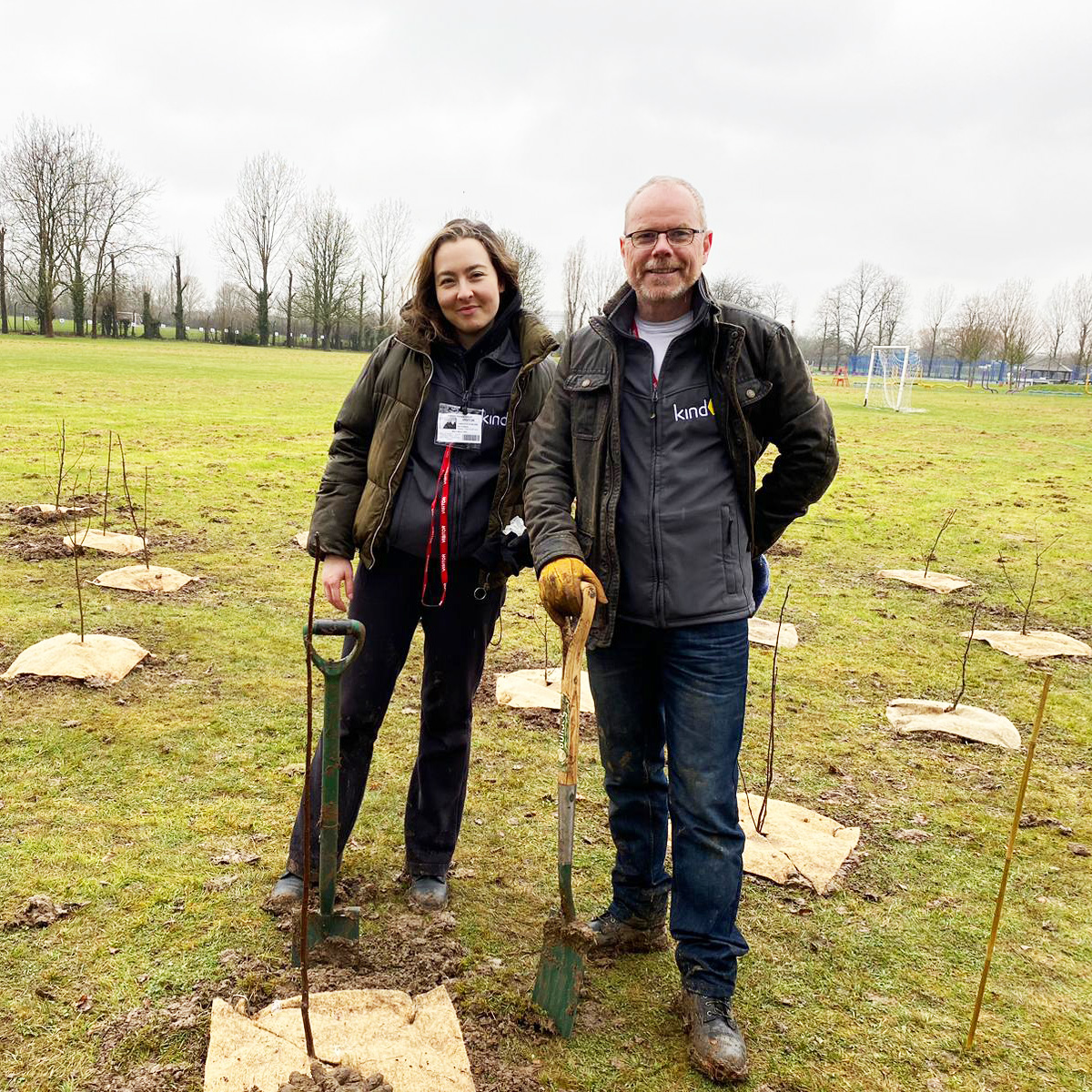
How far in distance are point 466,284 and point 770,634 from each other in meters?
3.92

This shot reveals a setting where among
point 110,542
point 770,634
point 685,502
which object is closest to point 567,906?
point 685,502

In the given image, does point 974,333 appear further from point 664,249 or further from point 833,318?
point 664,249

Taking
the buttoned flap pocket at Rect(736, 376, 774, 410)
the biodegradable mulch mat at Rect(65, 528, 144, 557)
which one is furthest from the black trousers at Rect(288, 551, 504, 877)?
the biodegradable mulch mat at Rect(65, 528, 144, 557)

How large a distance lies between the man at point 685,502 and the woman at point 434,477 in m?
0.24

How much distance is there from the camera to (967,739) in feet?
14.7

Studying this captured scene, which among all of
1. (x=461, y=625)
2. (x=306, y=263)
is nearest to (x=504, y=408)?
(x=461, y=625)

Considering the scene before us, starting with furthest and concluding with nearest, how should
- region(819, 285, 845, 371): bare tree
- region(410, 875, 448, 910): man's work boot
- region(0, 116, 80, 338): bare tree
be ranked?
region(819, 285, 845, 371): bare tree → region(0, 116, 80, 338): bare tree → region(410, 875, 448, 910): man's work boot

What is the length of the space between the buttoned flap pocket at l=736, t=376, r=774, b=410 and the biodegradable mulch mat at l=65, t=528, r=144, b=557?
588 centimetres

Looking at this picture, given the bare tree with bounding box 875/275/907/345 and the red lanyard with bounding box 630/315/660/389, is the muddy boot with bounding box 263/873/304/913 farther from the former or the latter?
the bare tree with bounding box 875/275/907/345

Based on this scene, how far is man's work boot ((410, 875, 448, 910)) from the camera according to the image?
2.94 metres

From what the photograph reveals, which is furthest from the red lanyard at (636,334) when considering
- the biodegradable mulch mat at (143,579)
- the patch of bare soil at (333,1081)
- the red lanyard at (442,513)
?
the biodegradable mulch mat at (143,579)

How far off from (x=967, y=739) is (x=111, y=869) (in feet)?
12.6

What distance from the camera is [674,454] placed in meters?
2.38

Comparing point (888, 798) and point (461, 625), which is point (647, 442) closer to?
point (461, 625)
